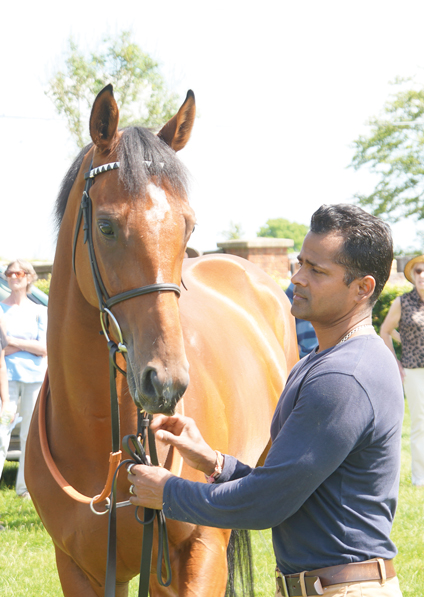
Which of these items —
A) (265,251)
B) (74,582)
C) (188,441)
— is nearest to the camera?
(188,441)

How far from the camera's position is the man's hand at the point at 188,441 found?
1.92 meters

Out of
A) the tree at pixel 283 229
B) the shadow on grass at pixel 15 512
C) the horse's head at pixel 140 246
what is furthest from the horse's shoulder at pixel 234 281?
the tree at pixel 283 229

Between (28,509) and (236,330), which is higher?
(236,330)

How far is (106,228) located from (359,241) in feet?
2.77

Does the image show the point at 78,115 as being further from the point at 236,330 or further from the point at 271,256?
the point at 236,330

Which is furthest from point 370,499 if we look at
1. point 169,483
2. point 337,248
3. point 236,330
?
point 236,330

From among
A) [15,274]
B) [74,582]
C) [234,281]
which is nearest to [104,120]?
[74,582]

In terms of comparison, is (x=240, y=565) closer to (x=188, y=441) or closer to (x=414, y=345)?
(x=188, y=441)

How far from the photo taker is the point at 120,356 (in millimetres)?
2236

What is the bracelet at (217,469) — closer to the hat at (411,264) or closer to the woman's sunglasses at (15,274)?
the woman's sunglasses at (15,274)

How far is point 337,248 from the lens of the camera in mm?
1745

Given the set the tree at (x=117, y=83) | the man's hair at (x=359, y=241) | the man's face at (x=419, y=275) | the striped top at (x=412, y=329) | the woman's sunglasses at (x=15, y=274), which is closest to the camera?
the man's hair at (x=359, y=241)

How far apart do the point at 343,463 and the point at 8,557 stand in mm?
3722

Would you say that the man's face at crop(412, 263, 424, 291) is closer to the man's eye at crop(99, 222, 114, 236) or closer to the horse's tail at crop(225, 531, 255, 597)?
the horse's tail at crop(225, 531, 255, 597)
